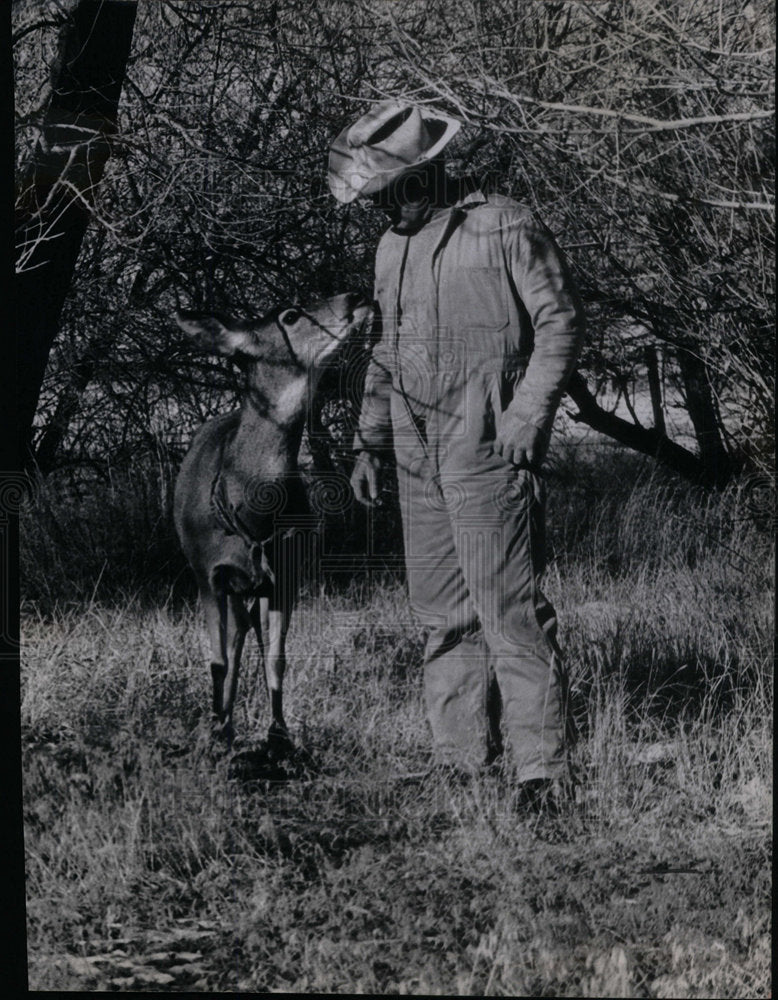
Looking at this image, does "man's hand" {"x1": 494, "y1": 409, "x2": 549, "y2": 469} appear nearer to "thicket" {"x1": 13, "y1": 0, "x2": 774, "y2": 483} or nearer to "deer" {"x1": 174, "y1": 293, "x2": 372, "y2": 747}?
"thicket" {"x1": 13, "y1": 0, "x2": 774, "y2": 483}

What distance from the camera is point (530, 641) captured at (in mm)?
3521

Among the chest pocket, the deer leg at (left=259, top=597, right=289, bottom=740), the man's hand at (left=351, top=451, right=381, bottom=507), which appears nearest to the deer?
the deer leg at (left=259, top=597, right=289, bottom=740)

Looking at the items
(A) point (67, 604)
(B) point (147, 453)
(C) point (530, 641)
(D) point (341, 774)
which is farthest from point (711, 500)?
(A) point (67, 604)

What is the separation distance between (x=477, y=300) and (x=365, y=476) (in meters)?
0.65

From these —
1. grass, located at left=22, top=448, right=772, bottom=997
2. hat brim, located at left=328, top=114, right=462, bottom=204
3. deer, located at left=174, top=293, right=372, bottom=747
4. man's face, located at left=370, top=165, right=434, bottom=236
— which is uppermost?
hat brim, located at left=328, top=114, right=462, bottom=204

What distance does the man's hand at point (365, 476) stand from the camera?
357 centimetres

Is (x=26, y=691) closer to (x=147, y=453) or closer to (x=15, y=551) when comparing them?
(x=15, y=551)

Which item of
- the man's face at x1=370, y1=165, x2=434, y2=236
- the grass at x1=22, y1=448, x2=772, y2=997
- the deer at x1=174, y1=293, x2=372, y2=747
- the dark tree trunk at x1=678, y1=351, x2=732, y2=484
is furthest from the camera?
the dark tree trunk at x1=678, y1=351, x2=732, y2=484

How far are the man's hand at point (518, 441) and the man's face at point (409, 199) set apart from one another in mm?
667

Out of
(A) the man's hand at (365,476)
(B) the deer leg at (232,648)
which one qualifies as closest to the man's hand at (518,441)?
(A) the man's hand at (365,476)

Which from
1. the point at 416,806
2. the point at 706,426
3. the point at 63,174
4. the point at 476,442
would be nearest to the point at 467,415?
the point at 476,442

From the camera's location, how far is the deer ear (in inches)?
145

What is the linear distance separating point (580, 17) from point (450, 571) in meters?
1.81

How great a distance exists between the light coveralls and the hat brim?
169mm
